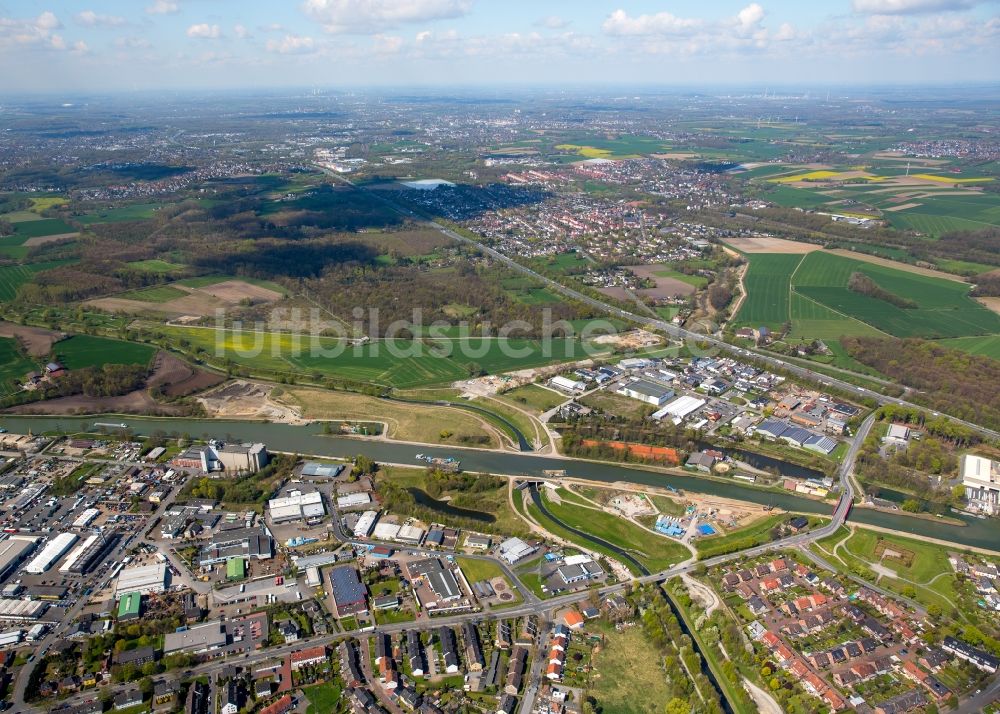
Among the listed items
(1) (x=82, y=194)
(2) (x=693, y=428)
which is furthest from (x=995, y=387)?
(1) (x=82, y=194)

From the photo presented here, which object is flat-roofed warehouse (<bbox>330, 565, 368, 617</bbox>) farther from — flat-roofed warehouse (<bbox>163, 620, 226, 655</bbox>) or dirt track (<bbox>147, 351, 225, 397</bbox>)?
dirt track (<bbox>147, 351, 225, 397</bbox>)

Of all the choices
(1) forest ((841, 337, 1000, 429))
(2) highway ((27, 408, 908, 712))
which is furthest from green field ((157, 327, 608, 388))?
(1) forest ((841, 337, 1000, 429))

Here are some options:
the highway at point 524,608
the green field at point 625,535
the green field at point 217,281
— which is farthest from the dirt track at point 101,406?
the green field at point 625,535

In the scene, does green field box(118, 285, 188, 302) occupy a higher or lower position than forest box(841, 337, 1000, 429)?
higher

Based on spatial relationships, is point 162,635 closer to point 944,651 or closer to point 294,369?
point 294,369

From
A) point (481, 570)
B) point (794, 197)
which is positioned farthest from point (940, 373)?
point (794, 197)
